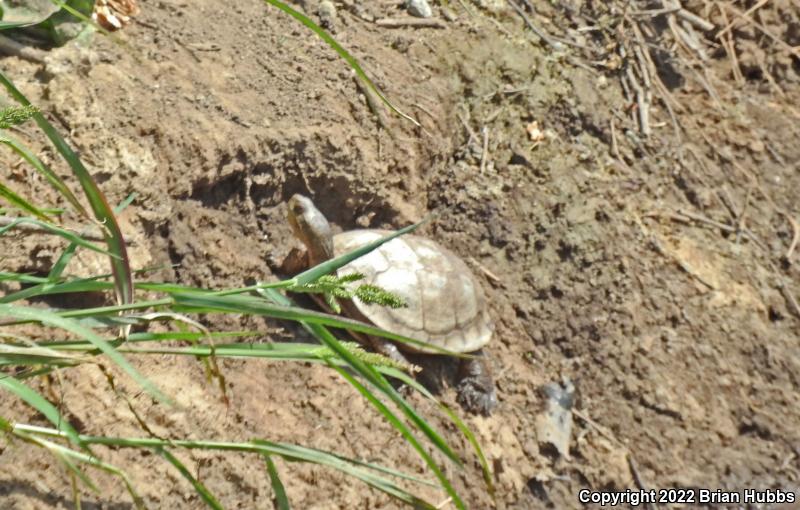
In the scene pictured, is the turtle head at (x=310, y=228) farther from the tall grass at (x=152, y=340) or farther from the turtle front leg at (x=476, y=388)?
the tall grass at (x=152, y=340)

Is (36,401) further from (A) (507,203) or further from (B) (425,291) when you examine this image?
(A) (507,203)

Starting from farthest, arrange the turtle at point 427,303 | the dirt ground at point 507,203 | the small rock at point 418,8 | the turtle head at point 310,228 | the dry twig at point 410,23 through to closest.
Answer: the small rock at point 418,8 < the dry twig at point 410,23 < the turtle at point 427,303 < the turtle head at point 310,228 < the dirt ground at point 507,203

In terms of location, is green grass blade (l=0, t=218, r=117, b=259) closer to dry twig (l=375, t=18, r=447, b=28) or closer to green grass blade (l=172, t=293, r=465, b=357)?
green grass blade (l=172, t=293, r=465, b=357)

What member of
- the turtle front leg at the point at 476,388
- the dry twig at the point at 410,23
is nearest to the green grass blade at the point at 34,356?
the turtle front leg at the point at 476,388

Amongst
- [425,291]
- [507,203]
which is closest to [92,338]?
[425,291]

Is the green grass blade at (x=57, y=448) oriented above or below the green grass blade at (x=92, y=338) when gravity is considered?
below

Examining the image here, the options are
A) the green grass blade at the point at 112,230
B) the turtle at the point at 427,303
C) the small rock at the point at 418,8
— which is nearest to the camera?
the green grass blade at the point at 112,230

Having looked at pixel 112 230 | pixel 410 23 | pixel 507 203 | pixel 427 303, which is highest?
pixel 112 230
